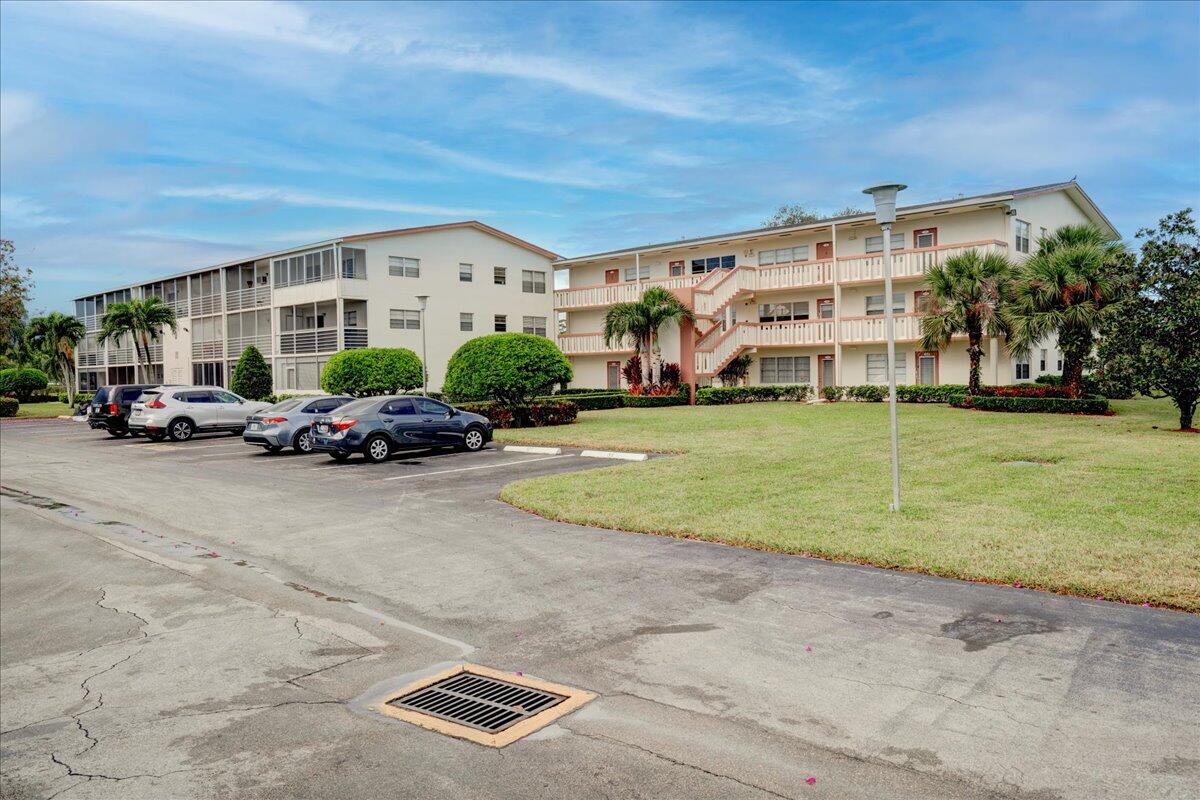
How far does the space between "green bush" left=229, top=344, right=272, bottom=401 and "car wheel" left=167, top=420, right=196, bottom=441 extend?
17.0 metres

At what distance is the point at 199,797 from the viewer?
4375 millimetres

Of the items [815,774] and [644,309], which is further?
[644,309]

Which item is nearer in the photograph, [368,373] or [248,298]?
[368,373]

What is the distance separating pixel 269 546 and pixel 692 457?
9256 mm

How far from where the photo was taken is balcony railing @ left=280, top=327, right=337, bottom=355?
138 ft

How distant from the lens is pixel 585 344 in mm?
47781

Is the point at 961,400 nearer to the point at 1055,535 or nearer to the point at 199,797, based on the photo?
the point at 1055,535

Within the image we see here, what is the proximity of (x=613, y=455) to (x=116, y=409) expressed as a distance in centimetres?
1976

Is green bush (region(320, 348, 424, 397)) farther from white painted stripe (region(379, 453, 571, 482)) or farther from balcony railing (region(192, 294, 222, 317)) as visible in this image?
balcony railing (region(192, 294, 222, 317))

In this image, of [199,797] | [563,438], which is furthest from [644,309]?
[199,797]

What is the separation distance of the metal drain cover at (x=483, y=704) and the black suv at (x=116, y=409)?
87.2ft

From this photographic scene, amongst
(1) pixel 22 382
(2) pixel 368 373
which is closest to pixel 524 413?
(2) pixel 368 373

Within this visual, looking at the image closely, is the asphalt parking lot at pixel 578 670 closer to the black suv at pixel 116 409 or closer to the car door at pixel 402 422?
the car door at pixel 402 422

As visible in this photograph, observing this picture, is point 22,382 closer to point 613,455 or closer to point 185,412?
point 185,412
